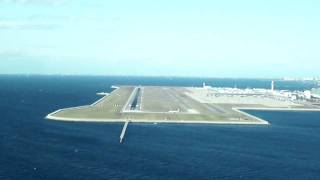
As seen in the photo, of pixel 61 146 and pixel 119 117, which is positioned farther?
pixel 119 117

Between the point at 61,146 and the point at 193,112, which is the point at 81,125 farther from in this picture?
the point at 193,112

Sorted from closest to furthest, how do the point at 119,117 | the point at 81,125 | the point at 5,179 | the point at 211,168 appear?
1. the point at 5,179
2. the point at 211,168
3. the point at 81,125
4. the point at 119,117

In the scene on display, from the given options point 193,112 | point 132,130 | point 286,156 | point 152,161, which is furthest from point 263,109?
point 152,161

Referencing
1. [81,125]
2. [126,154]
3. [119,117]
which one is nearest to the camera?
[126,154]

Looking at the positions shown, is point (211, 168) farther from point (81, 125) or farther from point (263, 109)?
point (263, 109)

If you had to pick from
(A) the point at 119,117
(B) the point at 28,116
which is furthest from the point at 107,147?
(B) the point at 28,116

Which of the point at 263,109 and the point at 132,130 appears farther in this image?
the point at 263,109
